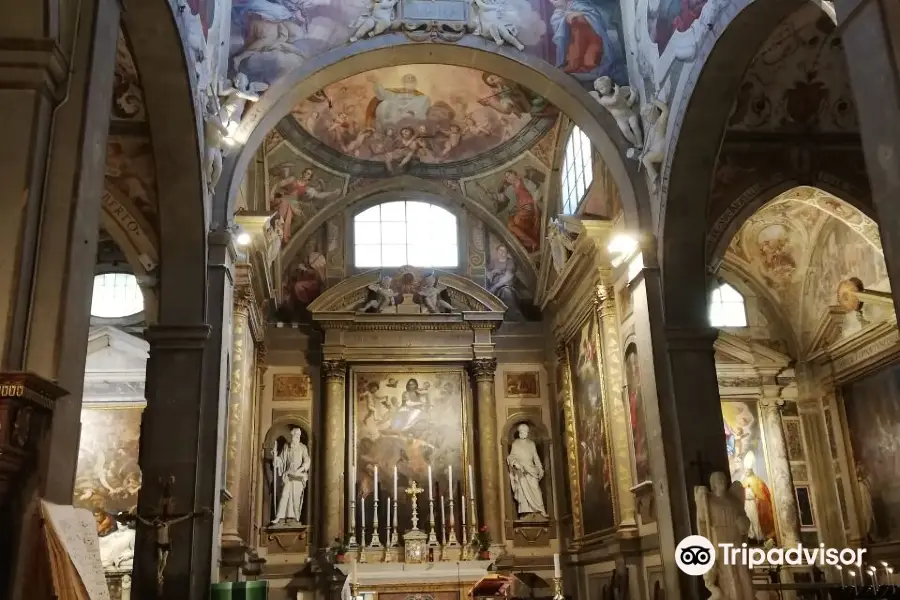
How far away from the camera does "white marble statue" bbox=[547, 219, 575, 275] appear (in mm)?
14008

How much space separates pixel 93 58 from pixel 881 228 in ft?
15.4

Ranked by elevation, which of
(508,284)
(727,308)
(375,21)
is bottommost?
(727,308)

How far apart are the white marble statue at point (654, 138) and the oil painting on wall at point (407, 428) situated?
6.93 metres

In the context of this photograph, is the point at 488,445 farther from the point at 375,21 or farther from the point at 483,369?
the point at 375,21

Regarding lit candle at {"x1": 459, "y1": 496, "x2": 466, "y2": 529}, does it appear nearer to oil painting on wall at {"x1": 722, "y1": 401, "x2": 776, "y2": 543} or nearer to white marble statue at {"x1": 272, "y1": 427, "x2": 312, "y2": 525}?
white marble statue at {"x1": 272, "y1": 427, "x2": 312, "y2": 525}

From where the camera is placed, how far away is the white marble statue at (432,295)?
1614cm

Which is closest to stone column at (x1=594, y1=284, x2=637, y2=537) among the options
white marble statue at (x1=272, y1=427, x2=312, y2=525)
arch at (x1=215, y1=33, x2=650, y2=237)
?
arch at (x1=215, y1=33, x2=650, y2=237)

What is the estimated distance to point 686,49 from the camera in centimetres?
946

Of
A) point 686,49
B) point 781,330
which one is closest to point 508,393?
point 781,330

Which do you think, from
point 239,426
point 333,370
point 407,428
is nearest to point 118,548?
point 239,426

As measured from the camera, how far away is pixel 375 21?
36.1 ft

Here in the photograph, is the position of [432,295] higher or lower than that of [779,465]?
higher

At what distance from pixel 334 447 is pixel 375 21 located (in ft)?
24.5

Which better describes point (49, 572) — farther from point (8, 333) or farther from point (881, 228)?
point (881, 228)
